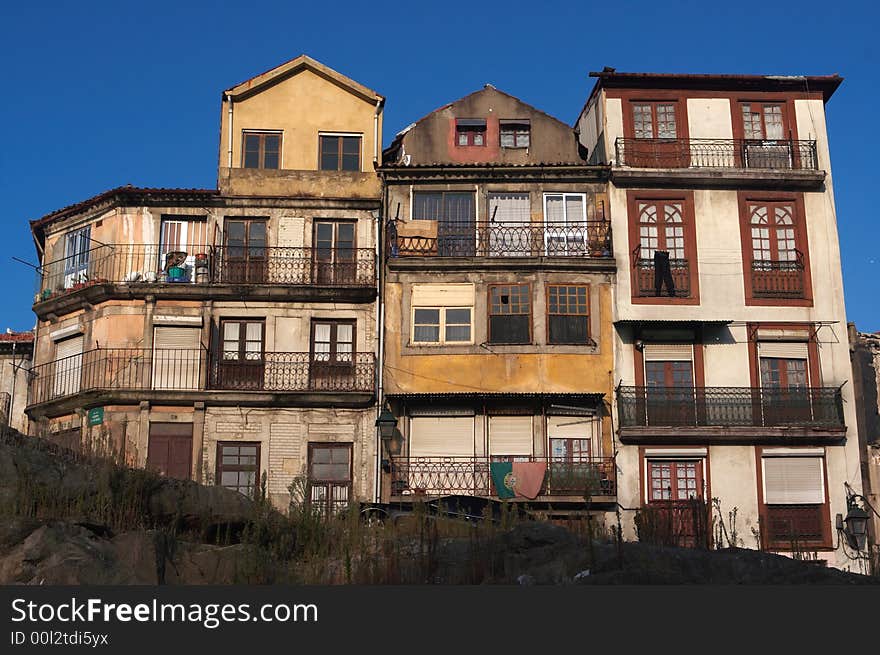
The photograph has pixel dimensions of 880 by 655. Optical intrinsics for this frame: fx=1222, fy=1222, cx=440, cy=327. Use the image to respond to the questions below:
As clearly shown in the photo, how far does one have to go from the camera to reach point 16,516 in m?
17.8

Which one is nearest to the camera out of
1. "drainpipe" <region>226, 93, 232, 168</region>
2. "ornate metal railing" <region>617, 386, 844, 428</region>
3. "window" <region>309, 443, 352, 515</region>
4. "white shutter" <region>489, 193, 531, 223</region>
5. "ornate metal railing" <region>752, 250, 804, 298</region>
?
"window" <region>309, 443, 352, 515</region>

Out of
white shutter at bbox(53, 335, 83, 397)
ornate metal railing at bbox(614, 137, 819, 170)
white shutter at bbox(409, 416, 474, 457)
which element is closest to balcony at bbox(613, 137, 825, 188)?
ornate metal railing at bbox(614, 137, 819, 170)

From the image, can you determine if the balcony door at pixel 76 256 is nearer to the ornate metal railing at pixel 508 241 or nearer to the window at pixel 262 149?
the window at pixel 262 149

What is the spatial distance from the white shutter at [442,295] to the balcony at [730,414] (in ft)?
17.7

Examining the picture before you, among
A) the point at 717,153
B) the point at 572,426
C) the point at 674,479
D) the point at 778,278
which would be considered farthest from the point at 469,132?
the point at 674,479

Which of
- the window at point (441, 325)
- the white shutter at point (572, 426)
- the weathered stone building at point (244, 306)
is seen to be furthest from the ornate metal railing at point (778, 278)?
the weathered stone building at point (244, 306)

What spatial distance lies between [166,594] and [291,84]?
29.4 meters

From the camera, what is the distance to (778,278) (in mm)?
37406

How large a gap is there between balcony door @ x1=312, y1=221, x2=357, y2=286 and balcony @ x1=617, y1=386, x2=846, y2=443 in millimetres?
9149

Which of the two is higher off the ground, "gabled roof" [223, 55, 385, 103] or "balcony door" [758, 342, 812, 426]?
"gabled roof" [223, 55, 385, 103]

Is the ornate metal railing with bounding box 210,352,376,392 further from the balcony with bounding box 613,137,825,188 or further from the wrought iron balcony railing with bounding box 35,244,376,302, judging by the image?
the balcony with bounding box 613,137,825,188

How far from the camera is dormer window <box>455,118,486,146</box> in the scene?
1537 inches

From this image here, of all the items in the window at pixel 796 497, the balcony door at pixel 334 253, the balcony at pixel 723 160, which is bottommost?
the window at pixel 796 497

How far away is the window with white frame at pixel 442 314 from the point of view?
36.7 meters
